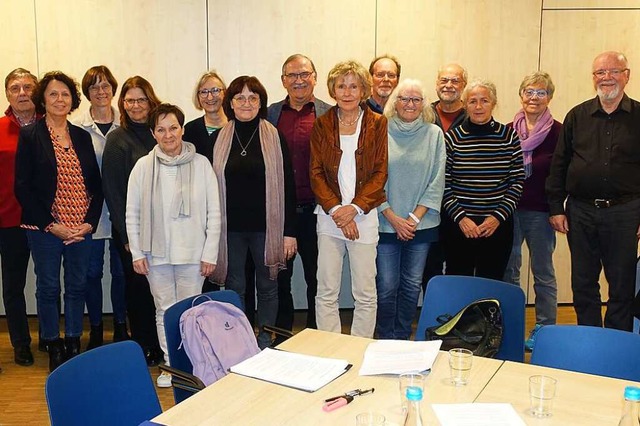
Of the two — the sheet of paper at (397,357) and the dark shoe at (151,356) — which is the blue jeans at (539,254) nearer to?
the sheet of paper at (397,357)

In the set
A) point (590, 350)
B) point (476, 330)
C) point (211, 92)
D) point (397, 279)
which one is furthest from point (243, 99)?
point (590, 350)

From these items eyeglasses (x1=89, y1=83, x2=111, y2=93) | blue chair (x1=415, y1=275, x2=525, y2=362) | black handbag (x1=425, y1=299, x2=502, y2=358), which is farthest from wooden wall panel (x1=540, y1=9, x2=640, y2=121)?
eyeglasses (x1=89, y1=83, x2=111, y2=93)

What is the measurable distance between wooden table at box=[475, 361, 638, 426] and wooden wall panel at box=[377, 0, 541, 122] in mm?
3528

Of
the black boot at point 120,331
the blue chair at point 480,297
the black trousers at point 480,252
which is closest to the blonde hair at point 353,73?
the black trousers at point 480,252

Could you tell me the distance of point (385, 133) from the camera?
360cm

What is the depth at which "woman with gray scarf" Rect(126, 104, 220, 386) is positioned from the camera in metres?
3.33

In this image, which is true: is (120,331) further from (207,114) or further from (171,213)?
(207,114)

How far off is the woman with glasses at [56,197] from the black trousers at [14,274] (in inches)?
8.6

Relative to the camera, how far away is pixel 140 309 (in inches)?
155

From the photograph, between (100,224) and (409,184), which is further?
(100,224)

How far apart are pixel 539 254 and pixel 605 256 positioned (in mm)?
493

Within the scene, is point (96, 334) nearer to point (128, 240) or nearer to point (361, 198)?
point (128, 240)

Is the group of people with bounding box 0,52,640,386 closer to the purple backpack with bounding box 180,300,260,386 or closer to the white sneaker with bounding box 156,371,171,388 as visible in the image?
the white sneaker with bounding box 156,371,171,388

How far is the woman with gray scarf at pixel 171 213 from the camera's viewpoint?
10.9 ft
